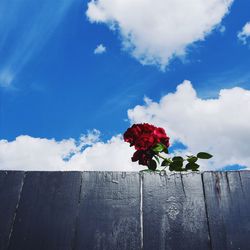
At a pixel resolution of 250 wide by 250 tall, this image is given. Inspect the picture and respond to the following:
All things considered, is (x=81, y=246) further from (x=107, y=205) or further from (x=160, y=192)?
(x=160, y=192)

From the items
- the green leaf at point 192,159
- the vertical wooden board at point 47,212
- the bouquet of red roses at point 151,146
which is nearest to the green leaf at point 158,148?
the bouquet of red roses at point 151,146

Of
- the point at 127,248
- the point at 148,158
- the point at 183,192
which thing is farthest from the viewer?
the point at 148,158

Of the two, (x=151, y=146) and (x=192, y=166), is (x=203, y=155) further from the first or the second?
(x=151, y=146)

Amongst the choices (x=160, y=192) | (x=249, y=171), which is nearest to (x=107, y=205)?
(x=160, y=192)

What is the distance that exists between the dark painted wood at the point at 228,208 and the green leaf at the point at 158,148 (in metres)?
0.55

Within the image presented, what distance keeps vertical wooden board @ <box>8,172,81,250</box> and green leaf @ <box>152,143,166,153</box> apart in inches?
25.1

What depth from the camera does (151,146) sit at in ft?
6.27

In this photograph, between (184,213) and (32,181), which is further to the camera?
(32,181)

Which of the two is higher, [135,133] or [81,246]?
[135,133]

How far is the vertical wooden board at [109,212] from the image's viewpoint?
1.23 m

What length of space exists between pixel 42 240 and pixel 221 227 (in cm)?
68

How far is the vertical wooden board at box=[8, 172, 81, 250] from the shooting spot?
124 cm

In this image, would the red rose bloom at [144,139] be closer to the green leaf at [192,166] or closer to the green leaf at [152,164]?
the green leaf at [152,164]

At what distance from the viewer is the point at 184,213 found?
1270 mm
